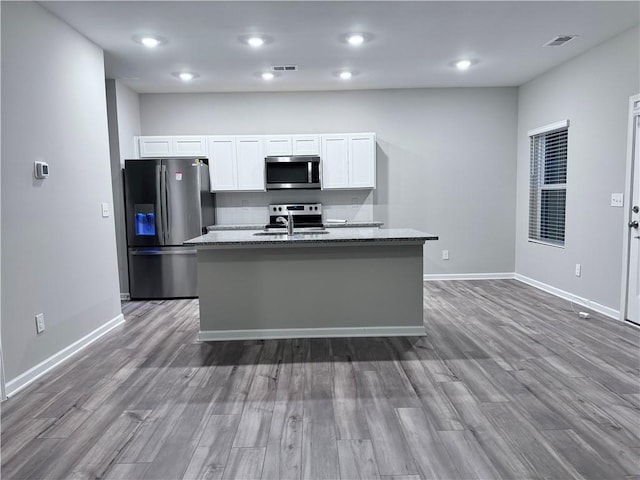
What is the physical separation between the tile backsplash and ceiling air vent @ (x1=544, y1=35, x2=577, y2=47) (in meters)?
2.66

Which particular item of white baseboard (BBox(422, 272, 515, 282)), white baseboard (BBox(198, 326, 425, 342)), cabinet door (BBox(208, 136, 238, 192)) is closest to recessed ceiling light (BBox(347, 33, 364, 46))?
cabinet door (BBox(208, 136, 238, 192))

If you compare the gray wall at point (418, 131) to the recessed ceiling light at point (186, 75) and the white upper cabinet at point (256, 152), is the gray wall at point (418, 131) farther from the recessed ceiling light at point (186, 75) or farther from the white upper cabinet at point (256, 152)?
the recessed ceiling light at point (186, 75)

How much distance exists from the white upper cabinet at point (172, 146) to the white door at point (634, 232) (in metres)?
4.73

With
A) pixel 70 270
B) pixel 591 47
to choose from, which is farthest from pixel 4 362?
pixel 591 47

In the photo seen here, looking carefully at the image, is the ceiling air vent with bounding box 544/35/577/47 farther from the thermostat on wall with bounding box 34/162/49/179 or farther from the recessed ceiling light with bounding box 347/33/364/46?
the thermostat on wall with bounding box 34/162/49/179

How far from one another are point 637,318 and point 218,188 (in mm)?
4826

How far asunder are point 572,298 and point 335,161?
10.8ft

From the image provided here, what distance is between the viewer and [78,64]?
347 cm

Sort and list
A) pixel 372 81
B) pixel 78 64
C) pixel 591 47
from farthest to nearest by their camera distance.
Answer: pixel 372 81 → pixel 591 47 → pixel 78 64

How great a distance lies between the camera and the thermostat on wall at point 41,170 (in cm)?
286

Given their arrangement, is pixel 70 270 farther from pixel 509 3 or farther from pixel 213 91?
pixel 509 3

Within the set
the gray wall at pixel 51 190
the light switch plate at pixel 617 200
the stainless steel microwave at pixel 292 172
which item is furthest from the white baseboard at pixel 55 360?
the light switch plate at pixel 617 200

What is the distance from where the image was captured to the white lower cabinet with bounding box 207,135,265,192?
5.34 m

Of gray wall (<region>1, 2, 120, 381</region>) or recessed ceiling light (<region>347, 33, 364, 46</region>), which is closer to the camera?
gray wall (<region>1, 2, 120, 381</region>)
